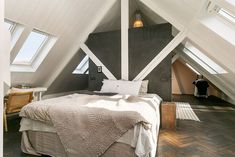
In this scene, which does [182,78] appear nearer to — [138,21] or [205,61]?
[205,61]

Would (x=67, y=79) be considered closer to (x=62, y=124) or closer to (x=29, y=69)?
(x=29, y=69)

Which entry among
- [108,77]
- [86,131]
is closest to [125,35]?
[108,77]

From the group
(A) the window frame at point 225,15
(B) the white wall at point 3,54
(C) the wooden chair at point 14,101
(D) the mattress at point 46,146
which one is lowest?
(D) the mattress at point 46,146

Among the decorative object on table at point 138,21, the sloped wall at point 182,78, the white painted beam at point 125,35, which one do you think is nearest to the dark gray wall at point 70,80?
the white painted beam at point 125,35

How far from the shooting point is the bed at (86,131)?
1.87 metres

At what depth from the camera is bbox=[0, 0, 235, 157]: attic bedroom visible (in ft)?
6.65

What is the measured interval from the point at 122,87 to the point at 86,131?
203 centimetres

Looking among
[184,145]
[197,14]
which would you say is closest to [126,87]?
[184,145]

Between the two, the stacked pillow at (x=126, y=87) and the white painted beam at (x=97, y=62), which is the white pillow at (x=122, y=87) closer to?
the stacked pillow at (x=126, y=87)

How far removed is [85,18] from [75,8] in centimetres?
57

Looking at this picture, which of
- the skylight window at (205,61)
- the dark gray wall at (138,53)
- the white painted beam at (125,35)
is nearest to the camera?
the dark gray wall at (138,53)

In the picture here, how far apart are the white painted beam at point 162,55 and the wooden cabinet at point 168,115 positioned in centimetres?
107

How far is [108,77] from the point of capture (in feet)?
15.0

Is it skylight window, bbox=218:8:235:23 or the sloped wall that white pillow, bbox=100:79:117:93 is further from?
the sloped wall
